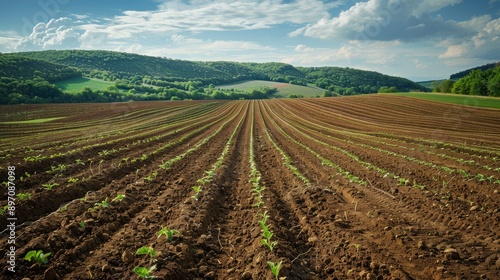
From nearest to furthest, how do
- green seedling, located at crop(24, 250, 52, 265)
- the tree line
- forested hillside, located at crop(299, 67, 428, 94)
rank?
green seedling, located at crop(24, 250, 52, 265) < the tree line < forested hillside, located at crop(299, 67, 428, 94)

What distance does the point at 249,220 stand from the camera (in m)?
6.58

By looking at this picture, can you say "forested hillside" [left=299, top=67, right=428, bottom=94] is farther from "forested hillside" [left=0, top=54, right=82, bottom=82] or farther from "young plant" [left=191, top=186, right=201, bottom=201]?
"young plant" [left=191, top=186, right=201, bottom=201]

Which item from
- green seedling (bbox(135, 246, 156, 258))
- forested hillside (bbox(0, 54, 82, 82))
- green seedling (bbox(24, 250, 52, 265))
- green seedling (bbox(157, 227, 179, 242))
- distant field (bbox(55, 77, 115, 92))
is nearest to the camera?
green seedling (bbox(24, 250, 52, 265))

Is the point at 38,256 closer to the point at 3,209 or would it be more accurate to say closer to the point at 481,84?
the point at 3,209

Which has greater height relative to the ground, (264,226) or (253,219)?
(264,226)

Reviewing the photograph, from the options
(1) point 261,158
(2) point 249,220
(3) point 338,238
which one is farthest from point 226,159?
(3) point 338,238

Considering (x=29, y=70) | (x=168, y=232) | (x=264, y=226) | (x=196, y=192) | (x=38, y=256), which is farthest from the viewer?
(x=29, y=70)

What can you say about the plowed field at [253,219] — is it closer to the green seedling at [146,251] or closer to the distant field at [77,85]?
the green seedling at [146,251]

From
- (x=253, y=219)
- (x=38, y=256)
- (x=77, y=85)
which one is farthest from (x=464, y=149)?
(x=77, y=85)

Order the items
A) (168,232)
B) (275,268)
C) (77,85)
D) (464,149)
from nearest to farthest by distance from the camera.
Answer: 1. (275,268)
2. (168,232)
3. (464,149)
4. (77,85)

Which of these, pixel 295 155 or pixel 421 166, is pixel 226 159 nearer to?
pixel 295 155

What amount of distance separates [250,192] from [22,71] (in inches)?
4114

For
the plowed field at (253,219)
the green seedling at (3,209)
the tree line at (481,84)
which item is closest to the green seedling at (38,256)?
the plowed field at (253,219)

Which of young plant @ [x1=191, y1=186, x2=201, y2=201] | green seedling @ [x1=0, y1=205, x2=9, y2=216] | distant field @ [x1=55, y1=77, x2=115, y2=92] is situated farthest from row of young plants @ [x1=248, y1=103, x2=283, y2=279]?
distant field @ [x1=55, y1=77, x2=115, y2=92]
